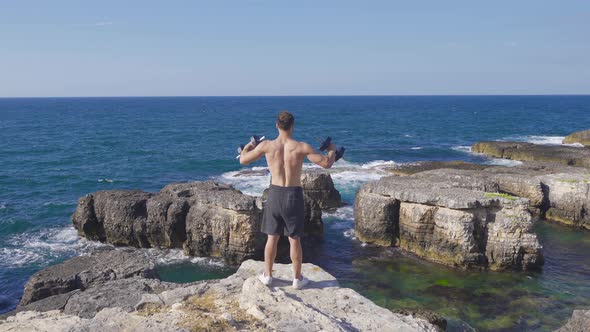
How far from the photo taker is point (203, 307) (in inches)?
293

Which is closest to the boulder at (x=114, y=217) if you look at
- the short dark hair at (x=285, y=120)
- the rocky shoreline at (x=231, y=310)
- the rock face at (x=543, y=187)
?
the rocky shoreline at (x=231, y=310)

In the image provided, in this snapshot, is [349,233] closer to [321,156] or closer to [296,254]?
[296,254]

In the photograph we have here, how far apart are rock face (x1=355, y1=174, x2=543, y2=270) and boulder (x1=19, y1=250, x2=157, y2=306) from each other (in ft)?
35.6

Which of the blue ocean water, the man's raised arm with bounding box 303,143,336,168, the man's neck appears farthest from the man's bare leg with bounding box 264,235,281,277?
the blue ocean water

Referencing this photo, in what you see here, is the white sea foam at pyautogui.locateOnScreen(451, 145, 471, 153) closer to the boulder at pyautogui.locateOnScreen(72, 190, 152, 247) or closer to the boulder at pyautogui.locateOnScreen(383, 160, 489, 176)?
the boulder at pyautogui.locateOnScreen(383, 160, 489, 176)

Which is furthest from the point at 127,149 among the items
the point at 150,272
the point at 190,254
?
the point at 150,272

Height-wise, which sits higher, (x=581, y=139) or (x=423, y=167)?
(x=581, y=139)

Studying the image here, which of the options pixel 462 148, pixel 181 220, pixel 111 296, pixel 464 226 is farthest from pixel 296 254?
pixel 462 148

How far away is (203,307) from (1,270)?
1512 centimetres

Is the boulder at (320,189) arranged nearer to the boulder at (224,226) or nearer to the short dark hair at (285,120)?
the boulder at (224,226)

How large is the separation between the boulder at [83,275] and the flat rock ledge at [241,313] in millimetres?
4181

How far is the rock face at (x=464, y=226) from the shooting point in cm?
1814

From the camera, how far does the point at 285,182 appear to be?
26.7 feet

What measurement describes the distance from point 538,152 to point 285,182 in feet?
133
